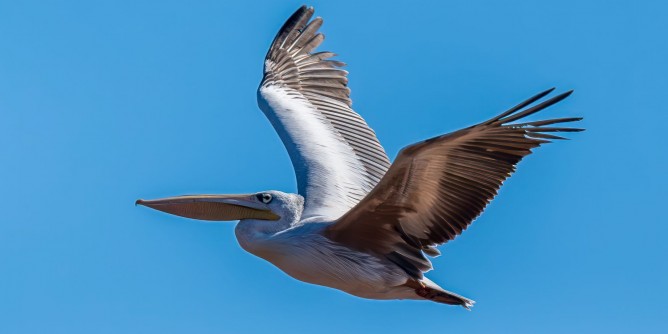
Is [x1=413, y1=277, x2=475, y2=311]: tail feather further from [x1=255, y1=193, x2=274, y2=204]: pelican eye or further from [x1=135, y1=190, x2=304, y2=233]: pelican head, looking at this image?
[x1=255, y1=193, x2=274, y2=204]: pelican eye

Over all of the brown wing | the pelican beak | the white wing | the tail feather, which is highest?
the white wing

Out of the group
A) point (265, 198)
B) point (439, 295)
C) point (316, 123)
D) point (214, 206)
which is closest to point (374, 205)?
point (439, 295)

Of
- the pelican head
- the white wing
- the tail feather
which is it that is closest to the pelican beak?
the pelican head

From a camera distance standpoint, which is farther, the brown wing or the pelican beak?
the pelican beak

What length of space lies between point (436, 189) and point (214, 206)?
201cm

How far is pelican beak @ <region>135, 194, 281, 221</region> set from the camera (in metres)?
10.2

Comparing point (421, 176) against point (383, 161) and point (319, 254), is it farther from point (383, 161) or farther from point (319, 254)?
point (383, 161)

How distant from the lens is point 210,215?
1037 centimetres

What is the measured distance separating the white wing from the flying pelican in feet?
0.06

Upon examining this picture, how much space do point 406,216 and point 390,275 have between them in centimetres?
53

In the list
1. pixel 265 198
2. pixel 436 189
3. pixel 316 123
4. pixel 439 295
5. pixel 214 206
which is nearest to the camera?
pixel 436 189

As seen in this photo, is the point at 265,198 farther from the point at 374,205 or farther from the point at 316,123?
the point at 316,123

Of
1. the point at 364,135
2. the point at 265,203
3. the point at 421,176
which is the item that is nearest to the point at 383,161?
the point at 364,135

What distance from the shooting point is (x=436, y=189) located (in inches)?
361
